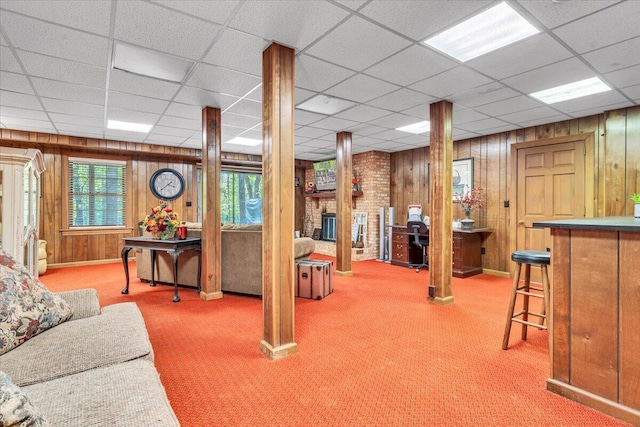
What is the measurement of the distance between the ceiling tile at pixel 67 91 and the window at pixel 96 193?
125 inches

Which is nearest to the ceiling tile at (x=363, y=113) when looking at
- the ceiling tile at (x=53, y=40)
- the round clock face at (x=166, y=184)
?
the ceiling tile at (x=53, y=40)

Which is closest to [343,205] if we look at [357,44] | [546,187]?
[546,187]

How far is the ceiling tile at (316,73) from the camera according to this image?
292cm

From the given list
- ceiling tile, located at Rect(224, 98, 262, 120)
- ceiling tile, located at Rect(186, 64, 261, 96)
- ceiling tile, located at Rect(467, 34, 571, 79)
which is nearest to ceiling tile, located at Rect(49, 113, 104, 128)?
ceiling tile, located at Rect(224, 98, 262, 120)

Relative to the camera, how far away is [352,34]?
244cm

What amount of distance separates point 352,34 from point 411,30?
1.39 ft

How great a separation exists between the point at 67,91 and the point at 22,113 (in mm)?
1470

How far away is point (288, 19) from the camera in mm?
2254

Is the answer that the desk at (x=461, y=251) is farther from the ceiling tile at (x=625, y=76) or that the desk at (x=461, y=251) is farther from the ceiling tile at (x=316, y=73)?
the ceiling tile at (x=316, y=73)

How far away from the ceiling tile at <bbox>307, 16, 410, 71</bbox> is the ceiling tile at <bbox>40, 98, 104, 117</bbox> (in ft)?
10.4

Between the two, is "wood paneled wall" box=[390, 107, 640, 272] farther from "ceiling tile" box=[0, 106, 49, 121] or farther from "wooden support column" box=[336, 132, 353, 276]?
"ceiling tile" box=[0, 106, 49, 121]

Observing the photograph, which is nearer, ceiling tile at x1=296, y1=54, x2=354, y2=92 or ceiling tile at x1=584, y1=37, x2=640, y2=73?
ceiling tile at x1=584, y1=37, x2=640, y2=73

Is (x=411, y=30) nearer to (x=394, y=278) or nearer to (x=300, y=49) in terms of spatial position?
(x=300, y=49)

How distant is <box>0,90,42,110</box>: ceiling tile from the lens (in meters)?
3.70
